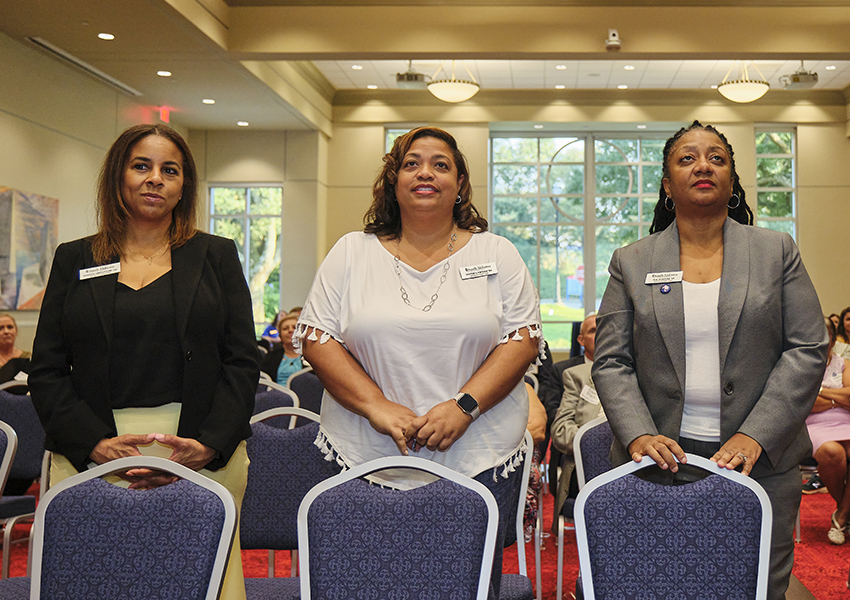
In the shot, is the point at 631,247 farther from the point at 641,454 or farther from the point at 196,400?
the point at 196,400

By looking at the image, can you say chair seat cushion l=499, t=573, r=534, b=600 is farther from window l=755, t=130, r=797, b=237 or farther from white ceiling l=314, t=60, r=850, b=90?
window l=755, t=130, r=797, b=237

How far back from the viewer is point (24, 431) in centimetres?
398

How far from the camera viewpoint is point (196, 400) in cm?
204

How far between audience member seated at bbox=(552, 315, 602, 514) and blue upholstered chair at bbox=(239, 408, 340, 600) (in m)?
1.44

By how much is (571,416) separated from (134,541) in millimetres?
2892

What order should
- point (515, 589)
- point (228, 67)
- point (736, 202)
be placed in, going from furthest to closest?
point (228, 67), point (515, 589), point (736, 202)

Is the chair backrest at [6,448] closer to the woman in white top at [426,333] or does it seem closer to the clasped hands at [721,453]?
the woman in white top at [426,333]

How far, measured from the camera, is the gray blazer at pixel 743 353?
194 centimetres

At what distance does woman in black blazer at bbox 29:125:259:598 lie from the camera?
201 cm

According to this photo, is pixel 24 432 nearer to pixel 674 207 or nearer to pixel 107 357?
pixel 107 357

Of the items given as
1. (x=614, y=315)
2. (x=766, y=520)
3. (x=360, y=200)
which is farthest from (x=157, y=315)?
(x=360, y=200)

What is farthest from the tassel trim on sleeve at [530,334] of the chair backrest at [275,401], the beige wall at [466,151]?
the beige wall at [466,151]

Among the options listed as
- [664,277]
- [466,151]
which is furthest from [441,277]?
[466,151]

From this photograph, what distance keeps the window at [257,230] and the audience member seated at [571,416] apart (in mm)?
9422
